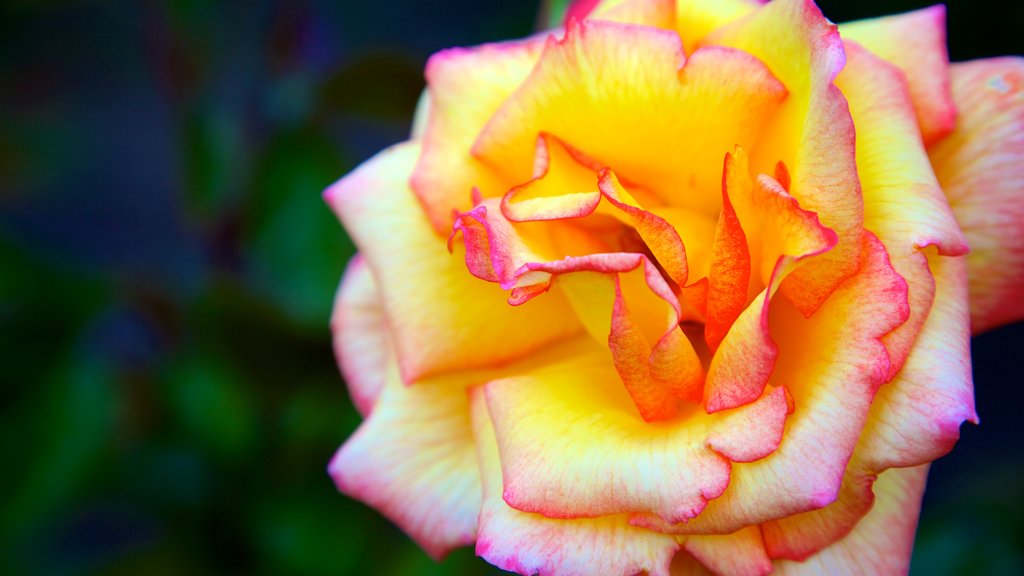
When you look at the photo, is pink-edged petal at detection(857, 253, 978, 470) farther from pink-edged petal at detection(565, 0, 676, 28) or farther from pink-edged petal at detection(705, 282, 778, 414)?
pink-edged petal at detection(565, 0, 676, 28)

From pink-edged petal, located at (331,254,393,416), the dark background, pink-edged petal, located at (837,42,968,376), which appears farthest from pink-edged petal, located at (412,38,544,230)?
the dark background

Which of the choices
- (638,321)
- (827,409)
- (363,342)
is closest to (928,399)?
(827,409)

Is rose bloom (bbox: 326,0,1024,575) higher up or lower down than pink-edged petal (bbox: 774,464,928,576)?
higher up

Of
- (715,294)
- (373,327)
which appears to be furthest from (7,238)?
(715,294)

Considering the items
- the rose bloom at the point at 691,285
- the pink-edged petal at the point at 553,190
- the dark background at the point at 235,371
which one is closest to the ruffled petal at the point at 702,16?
the rose bloom at the point at 691,285

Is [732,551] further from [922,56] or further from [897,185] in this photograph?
[922,56]

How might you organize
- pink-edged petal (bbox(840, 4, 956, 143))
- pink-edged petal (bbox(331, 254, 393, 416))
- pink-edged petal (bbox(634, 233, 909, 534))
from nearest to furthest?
pink-edged petal (bbox(634, 233, 909, 534))
pink-edged petal (bbox(840, 4, 956, 143))
pink-edged petal (bbox(331, 254, 393, 416))
